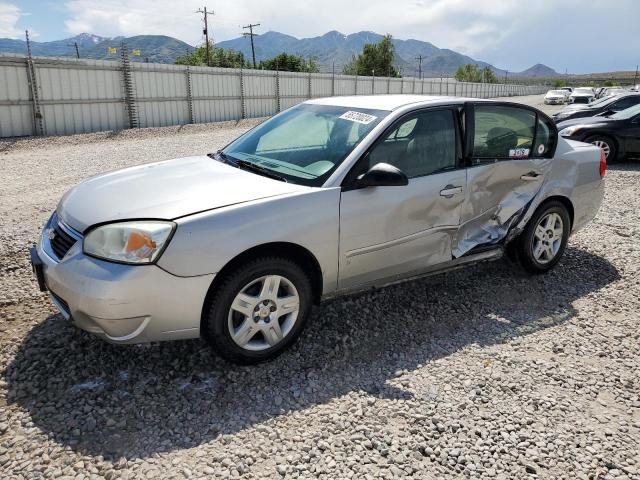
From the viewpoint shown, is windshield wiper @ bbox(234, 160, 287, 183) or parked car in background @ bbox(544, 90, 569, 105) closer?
windshield wiper @ bbox(234, 160, 287, 183)

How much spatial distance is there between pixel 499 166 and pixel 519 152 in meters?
0.36

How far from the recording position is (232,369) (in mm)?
3230

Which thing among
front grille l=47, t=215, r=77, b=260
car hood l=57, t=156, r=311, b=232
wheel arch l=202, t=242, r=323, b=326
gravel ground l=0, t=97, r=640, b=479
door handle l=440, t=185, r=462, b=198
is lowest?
gravel ground l=0, t=97, r=640, b=479

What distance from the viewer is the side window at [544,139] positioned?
15.2 feet

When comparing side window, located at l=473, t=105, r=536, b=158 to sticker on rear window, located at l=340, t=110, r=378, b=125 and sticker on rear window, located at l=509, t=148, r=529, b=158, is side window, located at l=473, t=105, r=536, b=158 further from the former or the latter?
sticker on rear window, located at l=340, t=110, r=378, b=125

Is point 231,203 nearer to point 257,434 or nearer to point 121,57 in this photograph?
point 257,434

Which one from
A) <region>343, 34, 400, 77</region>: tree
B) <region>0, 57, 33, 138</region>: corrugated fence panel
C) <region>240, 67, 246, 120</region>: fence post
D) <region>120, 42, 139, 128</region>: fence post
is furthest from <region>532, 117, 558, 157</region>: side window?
<region>343, 34, 400, 77</region>: tree

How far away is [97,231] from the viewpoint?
290cm

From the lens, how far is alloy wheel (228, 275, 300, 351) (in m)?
3.07

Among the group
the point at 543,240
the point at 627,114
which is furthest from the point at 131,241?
the point at 627,114

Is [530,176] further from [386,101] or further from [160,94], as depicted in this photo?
[160,94]

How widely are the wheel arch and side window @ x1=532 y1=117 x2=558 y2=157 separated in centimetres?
247

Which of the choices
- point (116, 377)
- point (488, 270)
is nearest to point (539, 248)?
point (488, 270)

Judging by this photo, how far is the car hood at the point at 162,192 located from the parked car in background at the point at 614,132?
392 inches
